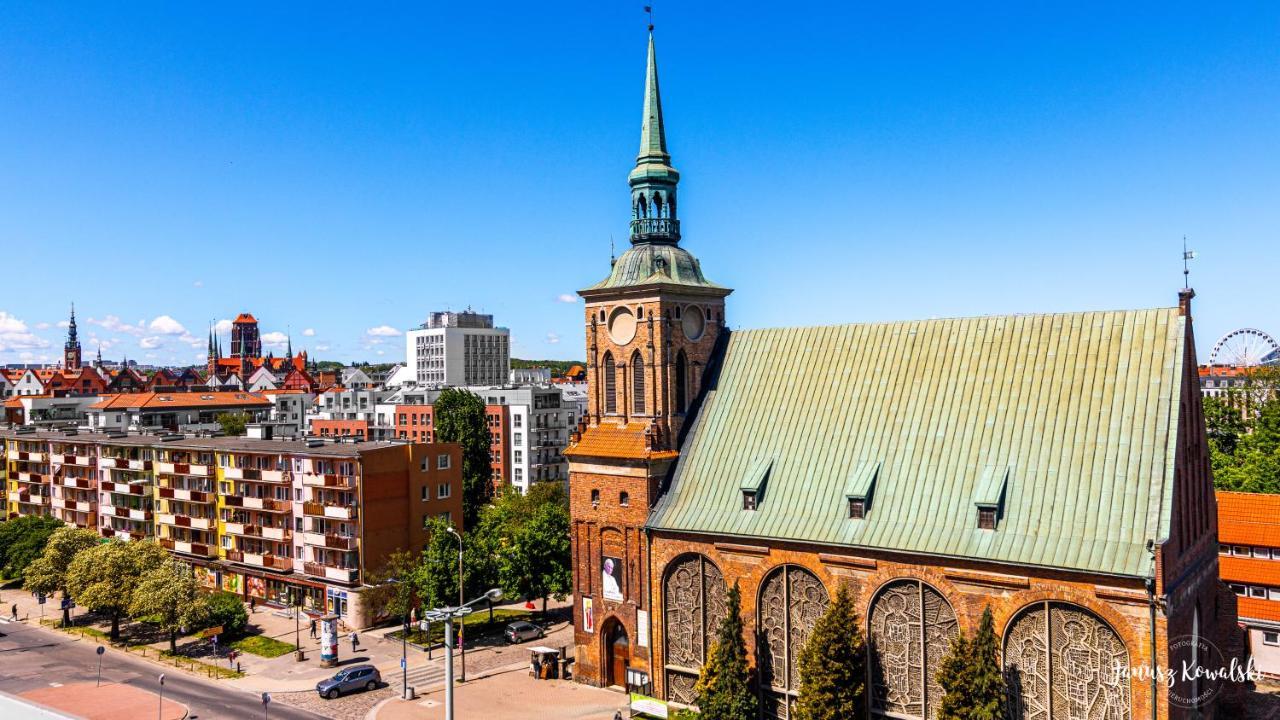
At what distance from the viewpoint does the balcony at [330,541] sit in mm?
72688

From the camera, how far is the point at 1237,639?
159 feet

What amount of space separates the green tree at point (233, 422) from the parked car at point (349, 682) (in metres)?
93.8

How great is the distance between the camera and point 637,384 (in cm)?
5622

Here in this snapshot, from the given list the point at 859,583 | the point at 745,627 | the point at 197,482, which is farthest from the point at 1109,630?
the point at 197,482

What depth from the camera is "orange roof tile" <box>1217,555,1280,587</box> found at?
57844 millimetres

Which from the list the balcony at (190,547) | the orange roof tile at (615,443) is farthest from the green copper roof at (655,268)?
the balcony at (190,547)

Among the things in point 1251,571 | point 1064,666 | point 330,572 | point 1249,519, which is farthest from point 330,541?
point 1249,519

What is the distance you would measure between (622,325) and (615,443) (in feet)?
23.5

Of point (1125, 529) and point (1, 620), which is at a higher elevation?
point (1125, 529)

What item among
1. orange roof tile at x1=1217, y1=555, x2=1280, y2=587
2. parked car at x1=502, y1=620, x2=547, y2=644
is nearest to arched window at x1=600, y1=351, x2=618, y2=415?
parked car at x1=502, y1=620, x2=547, y2=644

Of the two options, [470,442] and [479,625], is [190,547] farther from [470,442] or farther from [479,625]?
[479,625]

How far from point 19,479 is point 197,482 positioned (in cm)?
3520

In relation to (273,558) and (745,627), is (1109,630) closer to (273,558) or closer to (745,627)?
(745,627)

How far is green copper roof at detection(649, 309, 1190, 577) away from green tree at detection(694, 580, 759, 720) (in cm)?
470
